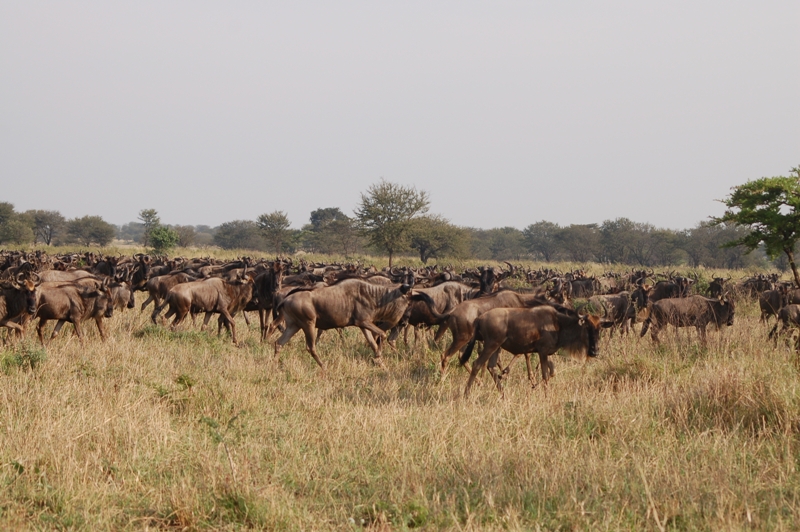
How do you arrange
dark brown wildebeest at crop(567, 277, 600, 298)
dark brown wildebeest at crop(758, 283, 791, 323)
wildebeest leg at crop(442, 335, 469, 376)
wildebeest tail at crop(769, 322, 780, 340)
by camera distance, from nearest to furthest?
wildebeest leg at crop(442, 335, 469, 376) → wildebeest tail at crop(769, 322, 780, 340) → dark brown wildebeest at crop(758, 283, 791, 323) → dark brown wildebeest at crop(567, 277, 600, 298)

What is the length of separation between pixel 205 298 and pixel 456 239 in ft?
144

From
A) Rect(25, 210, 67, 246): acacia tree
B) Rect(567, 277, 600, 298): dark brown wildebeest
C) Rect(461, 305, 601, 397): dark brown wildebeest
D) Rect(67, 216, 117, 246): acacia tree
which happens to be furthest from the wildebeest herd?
Rect(25, 210, 67, 246): acacia tree

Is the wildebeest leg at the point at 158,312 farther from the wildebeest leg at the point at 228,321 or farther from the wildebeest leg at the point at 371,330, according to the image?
the wildebeest leg at the point at 371,330

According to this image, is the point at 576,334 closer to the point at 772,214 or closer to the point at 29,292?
the point at 772,214

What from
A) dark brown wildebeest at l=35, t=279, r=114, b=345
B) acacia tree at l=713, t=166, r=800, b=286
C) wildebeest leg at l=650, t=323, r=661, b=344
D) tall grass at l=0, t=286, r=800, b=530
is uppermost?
acacia tree at l=713, t=166, r=800, b=286

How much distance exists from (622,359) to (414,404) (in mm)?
3489

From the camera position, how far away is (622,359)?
356 inches

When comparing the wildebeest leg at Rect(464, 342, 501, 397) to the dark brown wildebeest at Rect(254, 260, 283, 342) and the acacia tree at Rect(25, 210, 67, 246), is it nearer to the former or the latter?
the dark brown wildebeest at Rect(254, 260, 283, 342)

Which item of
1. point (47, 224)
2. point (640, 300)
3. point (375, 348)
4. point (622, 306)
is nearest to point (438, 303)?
point (375, 348)

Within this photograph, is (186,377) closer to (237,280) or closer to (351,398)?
(351,398)

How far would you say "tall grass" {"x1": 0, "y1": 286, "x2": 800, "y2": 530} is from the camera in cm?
427

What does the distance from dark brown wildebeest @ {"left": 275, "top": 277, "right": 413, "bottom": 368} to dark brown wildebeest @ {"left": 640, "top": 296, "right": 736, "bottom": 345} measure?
4.74 metres

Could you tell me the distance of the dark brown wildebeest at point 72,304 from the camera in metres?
10.3

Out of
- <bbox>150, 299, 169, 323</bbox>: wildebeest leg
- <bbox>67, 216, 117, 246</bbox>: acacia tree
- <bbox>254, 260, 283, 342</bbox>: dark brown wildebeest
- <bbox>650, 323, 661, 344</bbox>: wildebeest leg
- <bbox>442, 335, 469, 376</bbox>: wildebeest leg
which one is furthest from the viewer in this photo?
<bbox>67, 216, 117, 246</bbox>: acacia tree
